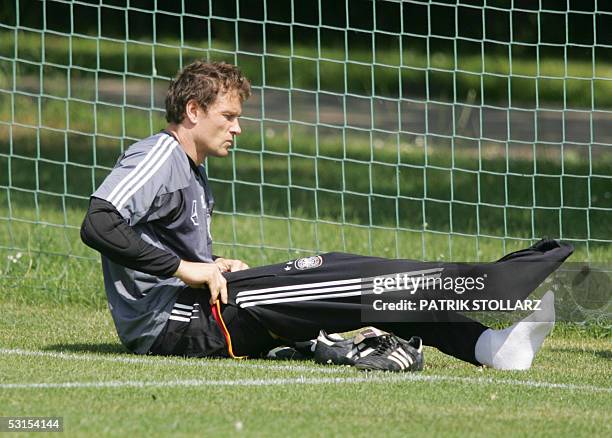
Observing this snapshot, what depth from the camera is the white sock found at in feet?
17.8

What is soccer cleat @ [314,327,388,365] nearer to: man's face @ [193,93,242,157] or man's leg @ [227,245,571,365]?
man's leg @ [227,245,571,365]

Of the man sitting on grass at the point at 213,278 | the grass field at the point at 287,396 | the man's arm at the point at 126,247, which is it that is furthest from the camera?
the man sitting on grass at the point at 213,278

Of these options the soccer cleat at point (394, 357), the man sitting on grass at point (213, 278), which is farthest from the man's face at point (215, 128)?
the soccer cleat at point (394, 357)

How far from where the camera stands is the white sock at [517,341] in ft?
17.8

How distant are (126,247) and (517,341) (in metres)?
1.62

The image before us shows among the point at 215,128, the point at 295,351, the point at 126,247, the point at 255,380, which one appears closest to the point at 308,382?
the point at 255,380

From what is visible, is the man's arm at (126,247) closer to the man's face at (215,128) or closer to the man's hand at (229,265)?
the man's hand at (229,265)

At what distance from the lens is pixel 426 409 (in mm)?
4586

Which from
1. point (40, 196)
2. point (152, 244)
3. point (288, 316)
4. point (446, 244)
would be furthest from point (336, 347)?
point (40, 196)

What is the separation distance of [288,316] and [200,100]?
0.97 metres

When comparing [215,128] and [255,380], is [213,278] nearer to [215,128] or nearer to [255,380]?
[255,380]

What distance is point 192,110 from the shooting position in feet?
18.3

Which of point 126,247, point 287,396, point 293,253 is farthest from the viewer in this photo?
point 293,253

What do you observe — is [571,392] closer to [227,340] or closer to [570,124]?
[227,340]
